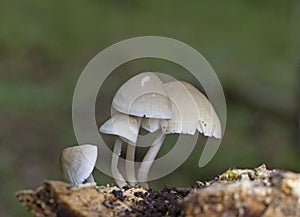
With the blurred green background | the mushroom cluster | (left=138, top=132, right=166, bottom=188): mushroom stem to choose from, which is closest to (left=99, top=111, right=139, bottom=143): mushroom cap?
the mushroom cluster

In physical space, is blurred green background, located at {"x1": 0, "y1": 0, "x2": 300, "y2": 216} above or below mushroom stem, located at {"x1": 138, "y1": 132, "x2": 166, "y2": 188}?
above

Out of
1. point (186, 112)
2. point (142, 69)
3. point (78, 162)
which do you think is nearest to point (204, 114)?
point (186, 112)

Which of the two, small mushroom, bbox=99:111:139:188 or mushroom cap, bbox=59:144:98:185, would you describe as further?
small mushroom, bbox=99:111:139:188

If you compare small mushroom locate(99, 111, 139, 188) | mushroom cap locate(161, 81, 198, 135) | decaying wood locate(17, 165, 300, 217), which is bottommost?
decaying wood locate(17, 165, 300, 217)

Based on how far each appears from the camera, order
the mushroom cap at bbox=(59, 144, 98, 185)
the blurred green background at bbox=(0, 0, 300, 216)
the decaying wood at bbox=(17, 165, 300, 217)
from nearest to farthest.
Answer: the decaying wood at bbox=(17, 165, 300, 217) < the mushroom cap at bbox=(59, 144, 98, 185) < the blurred green background at bbox=(0, 0, 300, 216)

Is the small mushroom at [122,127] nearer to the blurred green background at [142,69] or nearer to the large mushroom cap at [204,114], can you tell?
the large mushroom cap at [204,114]

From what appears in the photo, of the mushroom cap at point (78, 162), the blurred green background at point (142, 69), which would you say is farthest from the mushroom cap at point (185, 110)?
the blurred green background at point (142, 69)

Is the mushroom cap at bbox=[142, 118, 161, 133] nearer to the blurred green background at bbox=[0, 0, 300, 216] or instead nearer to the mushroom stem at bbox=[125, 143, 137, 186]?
the mushroom stem at bbox=[125, 143, 137, 186]
